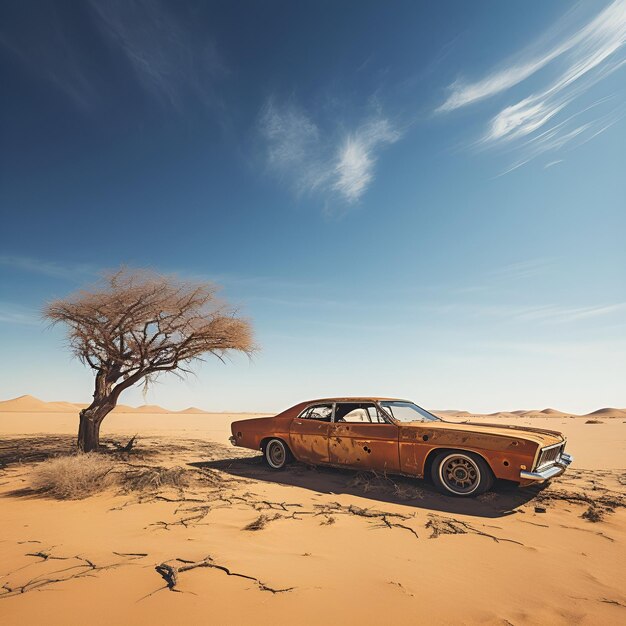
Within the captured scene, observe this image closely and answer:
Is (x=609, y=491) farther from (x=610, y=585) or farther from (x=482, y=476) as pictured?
(x=610, y=585)

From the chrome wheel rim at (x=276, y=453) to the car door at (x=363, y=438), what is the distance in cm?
129

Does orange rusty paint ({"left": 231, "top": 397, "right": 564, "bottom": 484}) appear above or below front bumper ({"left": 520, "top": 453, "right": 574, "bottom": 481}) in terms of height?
above

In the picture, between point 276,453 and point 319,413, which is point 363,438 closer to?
point 319,413

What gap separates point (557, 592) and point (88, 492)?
5.66 metres

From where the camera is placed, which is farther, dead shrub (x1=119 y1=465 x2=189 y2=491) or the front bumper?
dead shrub (x1=119 y1=465 x2=189 y2=491)

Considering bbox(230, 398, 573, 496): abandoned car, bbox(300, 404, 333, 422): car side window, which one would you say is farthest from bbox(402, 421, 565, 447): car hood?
bbox(300, 404, 333, 422): car side window

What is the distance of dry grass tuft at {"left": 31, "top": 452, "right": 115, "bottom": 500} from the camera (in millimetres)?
5277

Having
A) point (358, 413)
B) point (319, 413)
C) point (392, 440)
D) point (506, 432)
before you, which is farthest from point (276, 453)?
point (506, 432)

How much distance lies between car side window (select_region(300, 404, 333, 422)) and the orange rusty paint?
0.08 m

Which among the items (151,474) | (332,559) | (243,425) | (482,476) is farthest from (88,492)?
(482,476)

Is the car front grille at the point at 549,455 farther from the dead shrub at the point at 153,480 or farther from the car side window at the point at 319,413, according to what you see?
the dead shrub at the point at 153,480

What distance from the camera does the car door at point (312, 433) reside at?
7.04m

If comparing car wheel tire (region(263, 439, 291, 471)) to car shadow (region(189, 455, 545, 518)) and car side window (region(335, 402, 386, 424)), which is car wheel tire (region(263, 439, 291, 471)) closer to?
car shadow (region(189, 455, 545, 518))

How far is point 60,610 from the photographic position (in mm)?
2264
